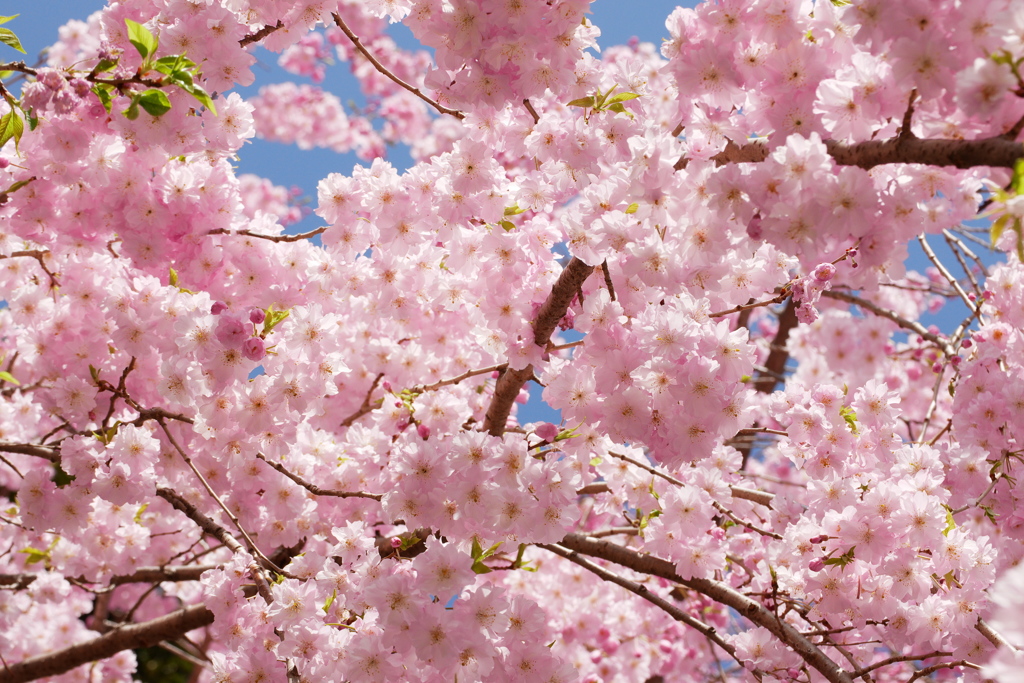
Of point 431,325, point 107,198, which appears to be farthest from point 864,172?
point 107,198

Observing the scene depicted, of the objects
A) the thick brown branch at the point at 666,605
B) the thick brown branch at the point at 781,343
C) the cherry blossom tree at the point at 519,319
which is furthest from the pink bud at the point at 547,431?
the thick brown branch at the point at 781,343

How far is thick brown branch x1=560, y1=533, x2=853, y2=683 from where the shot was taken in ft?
8.26

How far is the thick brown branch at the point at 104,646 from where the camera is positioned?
361cm

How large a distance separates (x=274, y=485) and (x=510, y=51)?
84.1 inches

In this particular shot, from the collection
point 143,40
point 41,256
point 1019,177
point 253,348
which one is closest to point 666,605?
point 253,348

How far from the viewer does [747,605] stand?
2.83 metres

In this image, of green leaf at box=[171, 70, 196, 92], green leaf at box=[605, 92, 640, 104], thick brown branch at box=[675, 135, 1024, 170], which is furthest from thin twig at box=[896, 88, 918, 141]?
green leaf at box=[171, 70, 196, 92]

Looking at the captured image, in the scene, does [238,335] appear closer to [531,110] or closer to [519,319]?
[519,319]

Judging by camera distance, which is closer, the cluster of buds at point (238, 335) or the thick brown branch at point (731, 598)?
the cluster of buds at point (238, 335)

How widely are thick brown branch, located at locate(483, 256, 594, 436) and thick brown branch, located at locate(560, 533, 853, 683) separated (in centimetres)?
78

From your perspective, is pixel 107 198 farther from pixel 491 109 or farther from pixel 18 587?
pixel 18 587

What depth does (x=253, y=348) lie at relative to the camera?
233 cm

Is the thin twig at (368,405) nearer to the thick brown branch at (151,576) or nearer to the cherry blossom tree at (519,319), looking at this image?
the cherry blossom tree at (519,319)

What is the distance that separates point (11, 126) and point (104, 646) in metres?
2.81
